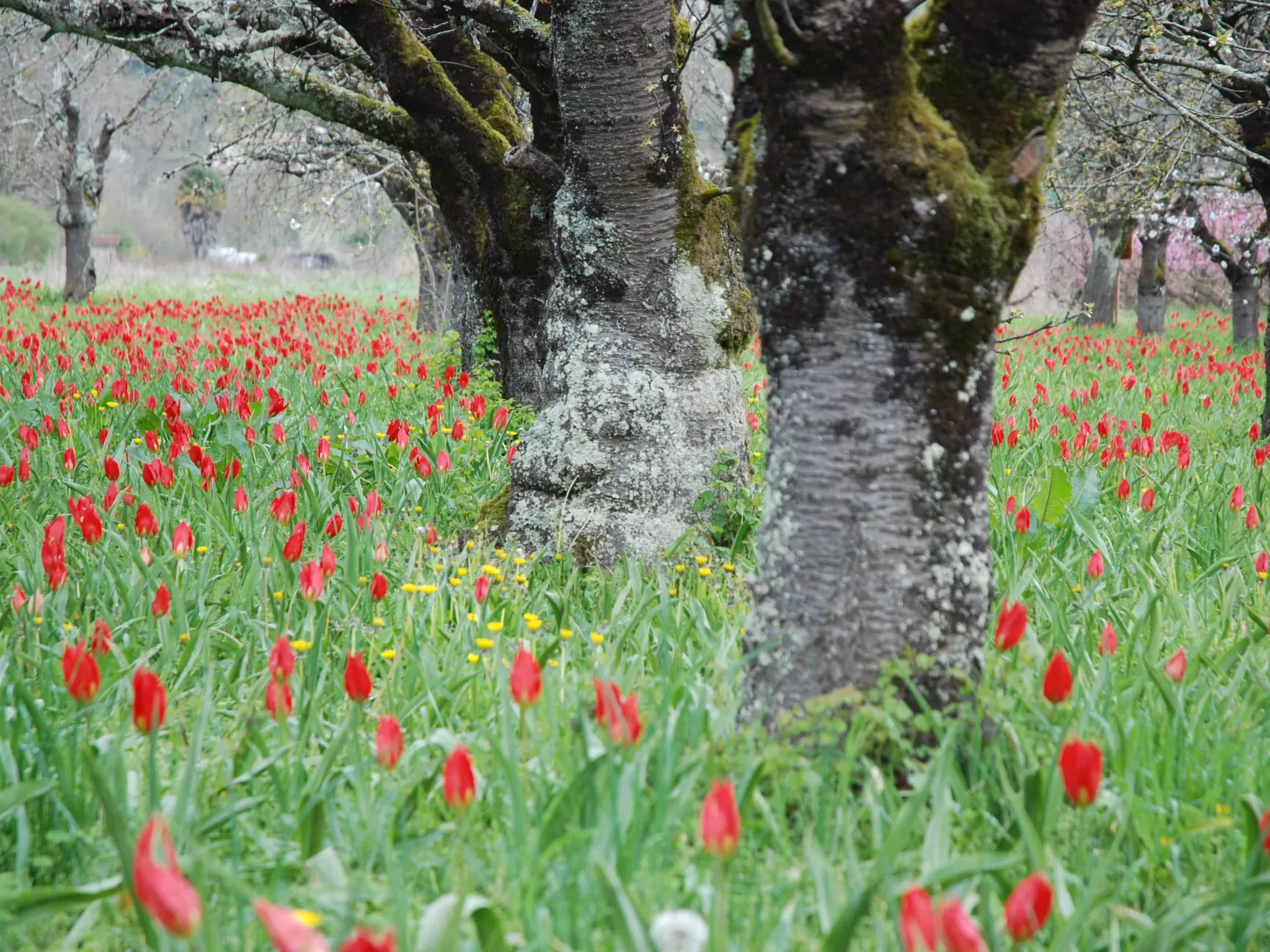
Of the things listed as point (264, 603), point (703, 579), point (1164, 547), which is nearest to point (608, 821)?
point (264, 603)

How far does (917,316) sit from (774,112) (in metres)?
0.44

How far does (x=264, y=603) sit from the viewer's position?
9.20 ft

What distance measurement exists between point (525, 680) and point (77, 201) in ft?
52.2

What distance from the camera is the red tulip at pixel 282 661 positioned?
1.98m

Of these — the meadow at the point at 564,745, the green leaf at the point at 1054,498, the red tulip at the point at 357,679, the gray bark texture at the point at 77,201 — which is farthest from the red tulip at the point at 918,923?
the gray bark texture at the point at 77,201

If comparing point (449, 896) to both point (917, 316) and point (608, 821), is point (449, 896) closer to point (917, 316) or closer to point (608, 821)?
point (608, 821)

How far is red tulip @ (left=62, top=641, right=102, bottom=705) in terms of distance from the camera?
184cm

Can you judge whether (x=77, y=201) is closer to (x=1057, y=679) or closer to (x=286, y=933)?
(x=1057, y=679)

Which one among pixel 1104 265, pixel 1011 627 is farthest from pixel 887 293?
pixel 1104 265

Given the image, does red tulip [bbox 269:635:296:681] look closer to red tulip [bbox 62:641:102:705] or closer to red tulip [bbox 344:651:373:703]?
red tulip [bbox 344:651:373:703]

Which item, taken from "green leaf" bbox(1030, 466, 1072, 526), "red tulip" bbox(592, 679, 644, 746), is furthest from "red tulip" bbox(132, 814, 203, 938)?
"green leaf" bbox(1030, 466, 1072, 526)

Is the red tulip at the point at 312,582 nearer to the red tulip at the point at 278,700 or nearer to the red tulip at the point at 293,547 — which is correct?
the red tulip at the point at 293,547

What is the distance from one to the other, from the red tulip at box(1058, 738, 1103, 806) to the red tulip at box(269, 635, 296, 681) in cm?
131

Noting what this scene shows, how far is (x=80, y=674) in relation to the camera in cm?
184
